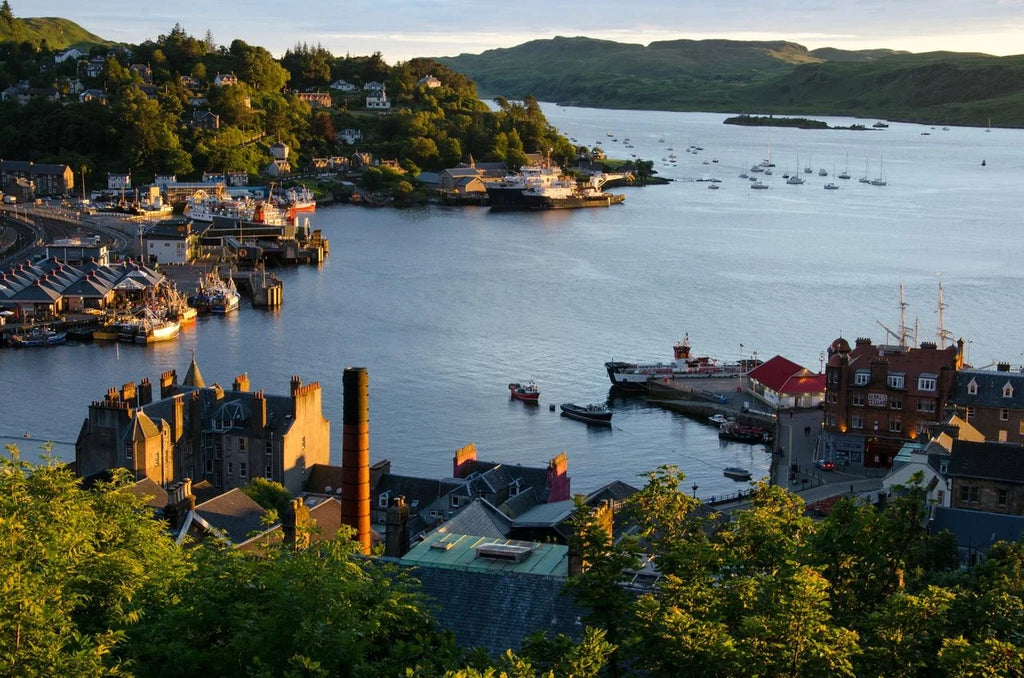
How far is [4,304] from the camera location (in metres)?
56.9

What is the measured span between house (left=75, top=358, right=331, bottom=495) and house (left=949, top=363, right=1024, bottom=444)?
609 inches

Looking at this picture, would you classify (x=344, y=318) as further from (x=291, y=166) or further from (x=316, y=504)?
(x=291, y=166)

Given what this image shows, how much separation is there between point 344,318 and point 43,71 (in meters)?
90.2

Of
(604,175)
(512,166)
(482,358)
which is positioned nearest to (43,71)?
(512,166)

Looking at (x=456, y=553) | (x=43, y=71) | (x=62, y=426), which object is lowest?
(x=62, y=426)

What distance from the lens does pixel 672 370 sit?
4638 cm

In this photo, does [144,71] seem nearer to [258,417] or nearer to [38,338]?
[38,338]

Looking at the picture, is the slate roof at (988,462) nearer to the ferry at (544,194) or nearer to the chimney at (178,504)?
the chimney at (178,504)

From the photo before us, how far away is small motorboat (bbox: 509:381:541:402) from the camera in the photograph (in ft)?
140

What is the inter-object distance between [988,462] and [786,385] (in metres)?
16.4

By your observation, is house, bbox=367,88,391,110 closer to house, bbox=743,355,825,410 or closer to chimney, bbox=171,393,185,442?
house, bbox=743,355,825,410

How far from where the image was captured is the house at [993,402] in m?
31.8

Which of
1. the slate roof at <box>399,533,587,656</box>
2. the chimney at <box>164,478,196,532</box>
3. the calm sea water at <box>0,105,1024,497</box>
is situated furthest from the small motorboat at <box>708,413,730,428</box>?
the slate roof at <box>399,533,587,656</box>

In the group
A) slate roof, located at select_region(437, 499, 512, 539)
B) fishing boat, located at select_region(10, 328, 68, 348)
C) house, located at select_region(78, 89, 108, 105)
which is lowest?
fishing boat, located at select_region(10, 328, 68, 348)
